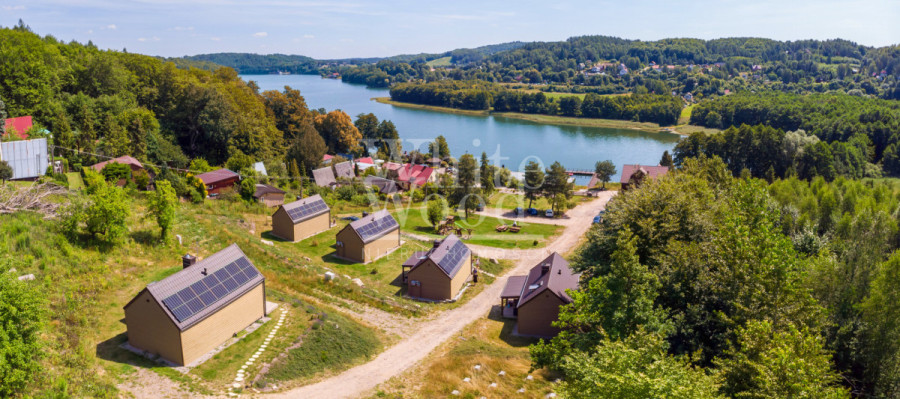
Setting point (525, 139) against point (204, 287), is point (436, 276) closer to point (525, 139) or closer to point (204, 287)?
point (204, 287)

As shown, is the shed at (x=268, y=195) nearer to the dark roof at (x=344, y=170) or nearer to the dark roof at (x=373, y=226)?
the dark roof at (x=373, y=226)

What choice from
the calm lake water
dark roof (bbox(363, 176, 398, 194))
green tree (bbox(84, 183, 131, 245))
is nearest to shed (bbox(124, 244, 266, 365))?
green tree (bbox(84, 183, 131, 245))

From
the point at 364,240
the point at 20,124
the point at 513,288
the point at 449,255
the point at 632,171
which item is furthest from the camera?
the point at 632,171

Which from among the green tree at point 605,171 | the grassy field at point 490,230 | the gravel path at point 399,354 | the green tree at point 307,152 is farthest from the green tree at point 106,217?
the green tree at point 605,171

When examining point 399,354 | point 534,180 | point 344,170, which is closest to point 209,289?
point 399,354

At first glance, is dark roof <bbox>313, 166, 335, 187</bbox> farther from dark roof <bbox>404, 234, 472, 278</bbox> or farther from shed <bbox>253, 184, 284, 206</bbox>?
dark roof <bbox>404, 234, 472, 278</bbox>

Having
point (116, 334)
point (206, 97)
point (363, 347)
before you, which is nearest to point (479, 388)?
point (363, 347)
